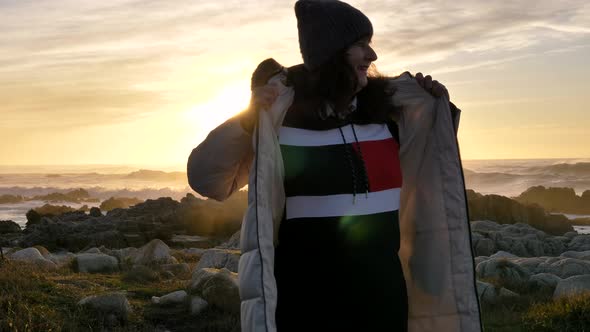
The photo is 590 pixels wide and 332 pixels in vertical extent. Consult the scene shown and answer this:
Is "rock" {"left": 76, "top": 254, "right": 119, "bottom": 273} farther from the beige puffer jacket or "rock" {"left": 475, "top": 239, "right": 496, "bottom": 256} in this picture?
"rock" {"left": 475, "top": 239, "right": 496, "bottom": 256}

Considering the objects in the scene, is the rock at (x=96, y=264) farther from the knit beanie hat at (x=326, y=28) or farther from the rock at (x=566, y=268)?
the knit beanie hat at (x=326, y=28)

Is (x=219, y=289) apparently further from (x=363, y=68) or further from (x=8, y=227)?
(x=8, y=227)

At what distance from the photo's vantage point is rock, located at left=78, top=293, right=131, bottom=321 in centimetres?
802

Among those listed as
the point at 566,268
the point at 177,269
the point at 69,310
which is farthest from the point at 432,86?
the point at 566,268

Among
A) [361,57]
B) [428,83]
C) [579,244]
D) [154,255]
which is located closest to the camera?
[361,57]

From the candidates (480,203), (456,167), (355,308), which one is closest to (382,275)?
(355,308)

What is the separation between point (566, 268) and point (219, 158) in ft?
38.8

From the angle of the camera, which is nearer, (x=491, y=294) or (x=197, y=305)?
(x=197, y=305)

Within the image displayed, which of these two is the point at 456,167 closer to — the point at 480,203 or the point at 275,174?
the point at 275,174

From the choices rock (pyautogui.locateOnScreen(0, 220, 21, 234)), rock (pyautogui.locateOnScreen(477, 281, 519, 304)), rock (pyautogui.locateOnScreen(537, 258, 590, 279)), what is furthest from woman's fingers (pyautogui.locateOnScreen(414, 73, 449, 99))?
rock (pyautogui.locateOnScreen(0, 220, 21, 234))

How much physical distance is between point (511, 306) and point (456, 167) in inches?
280

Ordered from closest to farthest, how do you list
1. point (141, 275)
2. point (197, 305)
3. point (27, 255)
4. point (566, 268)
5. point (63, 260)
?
point (197, 305), point (141, 275), point (566, 268), point (27, 255), point (63, 260)

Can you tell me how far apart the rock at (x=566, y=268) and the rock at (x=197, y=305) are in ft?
22.4

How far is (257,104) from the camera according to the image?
2.57 metres
